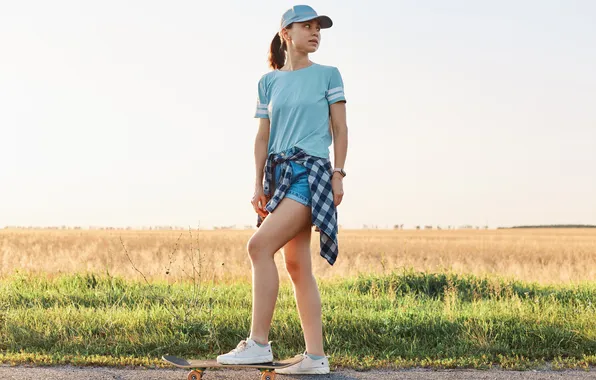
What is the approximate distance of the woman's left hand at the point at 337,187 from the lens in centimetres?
559

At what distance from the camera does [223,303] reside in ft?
31.8

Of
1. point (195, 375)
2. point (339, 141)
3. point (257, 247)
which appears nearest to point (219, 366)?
point (195, 375)

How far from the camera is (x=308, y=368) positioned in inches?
230

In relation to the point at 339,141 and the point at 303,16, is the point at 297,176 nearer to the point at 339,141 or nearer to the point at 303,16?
the point at 339,141

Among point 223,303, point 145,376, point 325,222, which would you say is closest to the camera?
point 325,222

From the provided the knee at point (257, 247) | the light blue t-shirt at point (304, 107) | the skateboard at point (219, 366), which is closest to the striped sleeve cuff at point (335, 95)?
the light blue t-shirt at point (304, 107)

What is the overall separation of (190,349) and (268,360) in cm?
215

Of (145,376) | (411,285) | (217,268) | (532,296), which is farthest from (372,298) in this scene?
(217,268)

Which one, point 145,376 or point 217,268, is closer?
point 145,376

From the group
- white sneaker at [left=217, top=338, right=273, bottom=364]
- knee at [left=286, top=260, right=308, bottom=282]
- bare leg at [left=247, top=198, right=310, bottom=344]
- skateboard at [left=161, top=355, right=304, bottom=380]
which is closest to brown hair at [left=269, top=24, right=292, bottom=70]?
bare leg at [left=247, top=198, right=310, bottom=344]

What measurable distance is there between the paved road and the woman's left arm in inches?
62.6

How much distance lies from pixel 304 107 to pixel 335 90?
0.31 m

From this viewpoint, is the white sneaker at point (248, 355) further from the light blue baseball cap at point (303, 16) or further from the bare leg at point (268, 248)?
the light blue baseball cap at point (303, 16)

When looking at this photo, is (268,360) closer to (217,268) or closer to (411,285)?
(411,285)
